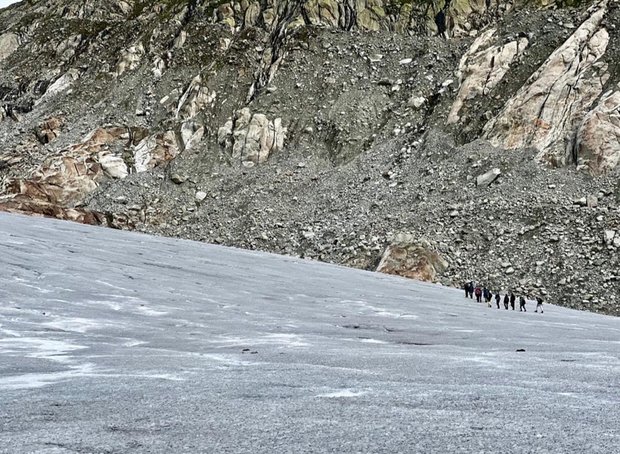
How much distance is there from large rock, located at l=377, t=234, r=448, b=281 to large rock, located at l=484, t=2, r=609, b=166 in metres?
16.5

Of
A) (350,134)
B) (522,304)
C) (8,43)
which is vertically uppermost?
(8,43)

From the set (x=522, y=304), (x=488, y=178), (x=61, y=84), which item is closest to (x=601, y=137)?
(x=488, y=178)

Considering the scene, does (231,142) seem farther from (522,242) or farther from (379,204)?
(522,242)

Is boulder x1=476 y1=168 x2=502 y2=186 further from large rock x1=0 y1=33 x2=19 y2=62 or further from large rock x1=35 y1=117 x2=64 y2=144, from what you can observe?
large rock x1=0 y1=33 x2=19 y2=62

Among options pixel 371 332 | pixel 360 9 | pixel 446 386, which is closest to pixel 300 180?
pixel 360 9

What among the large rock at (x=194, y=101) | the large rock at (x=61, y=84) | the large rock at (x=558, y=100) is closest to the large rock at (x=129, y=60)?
the large rock at (x=61, y=84)

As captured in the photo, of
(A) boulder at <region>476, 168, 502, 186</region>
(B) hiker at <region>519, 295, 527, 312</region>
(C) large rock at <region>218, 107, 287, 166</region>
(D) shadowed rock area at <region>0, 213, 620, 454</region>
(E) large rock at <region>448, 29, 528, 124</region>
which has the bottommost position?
(D) shadowed rock area at <region>0, 213, 620, 454</region>

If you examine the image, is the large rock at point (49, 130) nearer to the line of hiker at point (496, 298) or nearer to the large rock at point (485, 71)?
the large rock at point (485, 71)

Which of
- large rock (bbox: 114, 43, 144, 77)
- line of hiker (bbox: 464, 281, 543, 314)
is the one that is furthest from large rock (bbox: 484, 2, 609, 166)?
large rock (bbox: 114, 43, 144, 77)

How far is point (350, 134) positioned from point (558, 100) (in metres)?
22.8

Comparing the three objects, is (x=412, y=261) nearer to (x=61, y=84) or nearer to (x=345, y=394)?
(x=345, y=394)

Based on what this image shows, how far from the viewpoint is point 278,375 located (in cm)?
1011

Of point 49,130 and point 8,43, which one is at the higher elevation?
point 8,43

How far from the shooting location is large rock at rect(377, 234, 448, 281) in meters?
43.9
